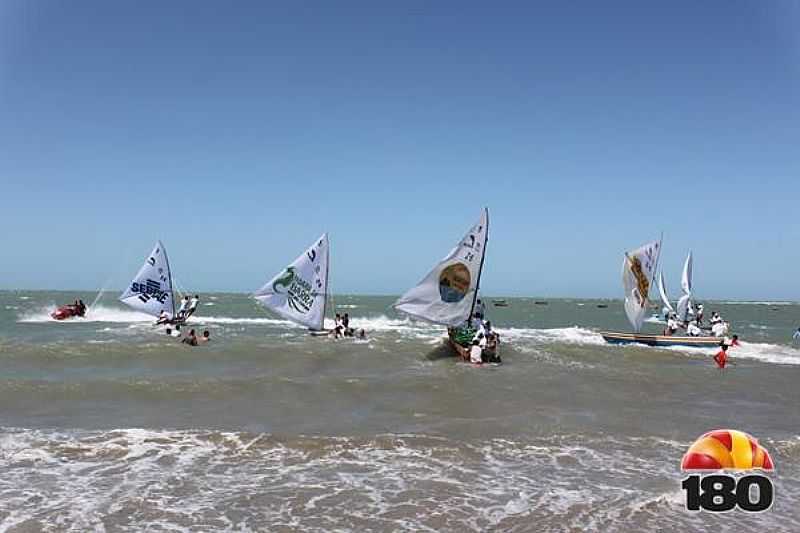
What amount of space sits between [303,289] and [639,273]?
54.6 ft

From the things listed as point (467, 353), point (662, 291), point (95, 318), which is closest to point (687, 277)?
point (662, 291)

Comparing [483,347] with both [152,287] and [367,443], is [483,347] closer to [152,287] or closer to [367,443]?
[367,443]

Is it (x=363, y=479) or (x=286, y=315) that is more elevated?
(x=286, y=315)

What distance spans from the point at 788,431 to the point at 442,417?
7627mm

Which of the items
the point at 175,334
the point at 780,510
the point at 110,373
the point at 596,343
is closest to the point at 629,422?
the point at 780,510

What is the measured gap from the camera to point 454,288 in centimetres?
2281

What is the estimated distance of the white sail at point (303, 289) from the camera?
2591 centimetres

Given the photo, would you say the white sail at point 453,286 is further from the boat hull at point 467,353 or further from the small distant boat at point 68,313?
the small distant boat at point 68,313

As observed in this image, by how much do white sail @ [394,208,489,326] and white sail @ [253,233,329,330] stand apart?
556cm

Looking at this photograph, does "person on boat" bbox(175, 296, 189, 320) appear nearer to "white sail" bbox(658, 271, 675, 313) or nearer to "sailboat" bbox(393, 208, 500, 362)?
"sailboat" bbox(393, 208, 500, 362)

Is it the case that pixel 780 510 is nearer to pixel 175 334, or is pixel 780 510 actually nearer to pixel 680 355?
pixel 680 355

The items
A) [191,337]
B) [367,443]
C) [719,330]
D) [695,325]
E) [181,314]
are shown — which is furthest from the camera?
[181,314]

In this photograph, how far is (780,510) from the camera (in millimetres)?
7484

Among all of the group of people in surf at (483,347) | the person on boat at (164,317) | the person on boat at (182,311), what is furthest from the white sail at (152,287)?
the group of people in surf at (483,347)
